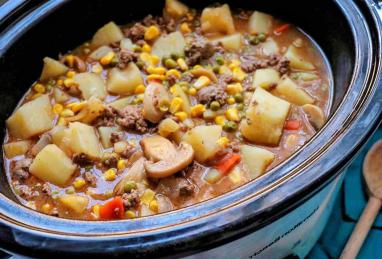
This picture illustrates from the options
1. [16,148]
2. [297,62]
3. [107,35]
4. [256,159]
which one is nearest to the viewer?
[256,159]

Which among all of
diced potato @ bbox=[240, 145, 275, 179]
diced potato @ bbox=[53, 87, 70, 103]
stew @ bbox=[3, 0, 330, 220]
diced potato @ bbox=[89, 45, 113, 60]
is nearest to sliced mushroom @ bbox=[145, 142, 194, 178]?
stew @ bbox=[3, 0, 330, 220]

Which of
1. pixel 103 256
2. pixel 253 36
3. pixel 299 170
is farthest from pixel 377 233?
pixel 103 256

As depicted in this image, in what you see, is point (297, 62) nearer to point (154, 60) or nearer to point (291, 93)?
point (291, 93)

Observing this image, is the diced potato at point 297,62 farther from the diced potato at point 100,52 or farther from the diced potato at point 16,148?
the diced potato at point 16,148

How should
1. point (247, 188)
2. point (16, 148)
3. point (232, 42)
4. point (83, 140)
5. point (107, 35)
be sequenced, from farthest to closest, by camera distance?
1. point (107, 35)
2. point (232, 42)
3. point (16, 148)
4. point (83, 140)
5. point (247, 188)

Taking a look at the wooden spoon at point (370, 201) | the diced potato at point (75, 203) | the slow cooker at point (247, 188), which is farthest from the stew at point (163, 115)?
the wooden spoon at point (370, 201)

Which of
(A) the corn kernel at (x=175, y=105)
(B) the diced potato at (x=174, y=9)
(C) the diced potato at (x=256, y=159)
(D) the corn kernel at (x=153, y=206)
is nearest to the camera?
(D) the corn kernel at (x=153, y=206)

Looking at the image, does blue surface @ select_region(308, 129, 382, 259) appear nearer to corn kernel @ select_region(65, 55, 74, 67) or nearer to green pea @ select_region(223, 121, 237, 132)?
green pea @ select_region(223, 121, 237, 132)

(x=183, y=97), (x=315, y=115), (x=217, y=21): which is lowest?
(x=315, y=115)

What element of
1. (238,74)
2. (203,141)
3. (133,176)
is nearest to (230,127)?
(203,141)
